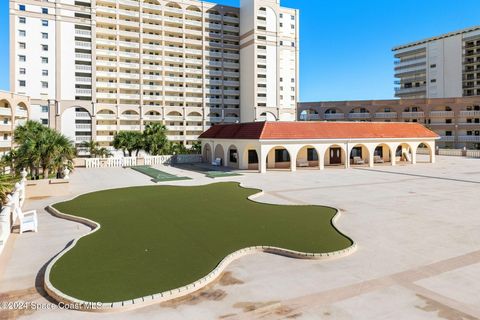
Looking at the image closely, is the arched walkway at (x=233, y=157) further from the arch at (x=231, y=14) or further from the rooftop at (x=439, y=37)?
the rooftop at (x=439, y=37)

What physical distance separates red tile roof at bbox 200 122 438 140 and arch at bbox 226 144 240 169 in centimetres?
151

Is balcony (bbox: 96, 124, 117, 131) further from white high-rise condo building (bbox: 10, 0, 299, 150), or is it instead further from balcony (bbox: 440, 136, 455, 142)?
balcony (bbox: 440, 136, 455, 142)

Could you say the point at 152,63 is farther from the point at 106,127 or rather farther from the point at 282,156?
the point at 282,156

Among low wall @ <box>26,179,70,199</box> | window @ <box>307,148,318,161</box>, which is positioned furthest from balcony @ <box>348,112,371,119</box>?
low wall @ <box>26,179,70,199</box>

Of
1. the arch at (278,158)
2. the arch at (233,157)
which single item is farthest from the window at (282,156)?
the arch at (233,157)

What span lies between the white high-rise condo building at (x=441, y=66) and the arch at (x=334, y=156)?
68017 millimetres

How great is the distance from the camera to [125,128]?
7494cm

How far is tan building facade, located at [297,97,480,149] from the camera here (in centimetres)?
6833

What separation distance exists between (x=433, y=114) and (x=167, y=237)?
71.7m

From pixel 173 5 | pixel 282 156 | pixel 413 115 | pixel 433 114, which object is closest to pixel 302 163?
pixel 282 156

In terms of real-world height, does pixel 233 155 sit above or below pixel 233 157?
above

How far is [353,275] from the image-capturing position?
10.3 m

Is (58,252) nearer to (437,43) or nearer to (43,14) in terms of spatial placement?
(43,14)

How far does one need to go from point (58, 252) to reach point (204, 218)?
6465 mm
